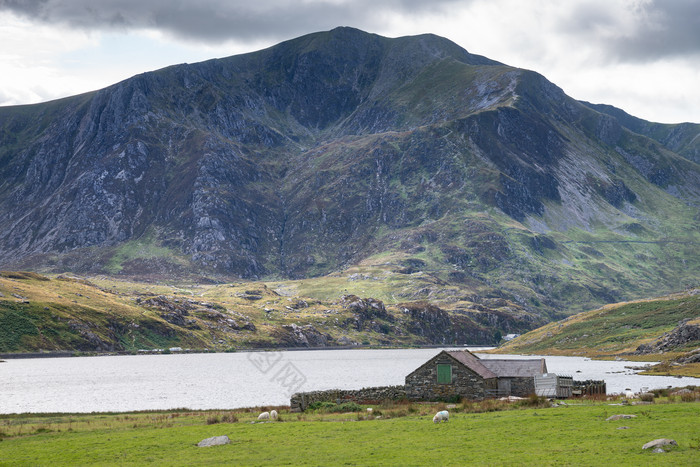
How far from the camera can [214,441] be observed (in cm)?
4331

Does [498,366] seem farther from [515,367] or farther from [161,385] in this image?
[161,385]

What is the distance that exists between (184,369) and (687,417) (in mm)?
170470

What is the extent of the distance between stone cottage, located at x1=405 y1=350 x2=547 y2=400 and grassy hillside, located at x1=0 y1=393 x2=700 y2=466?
36.9ft

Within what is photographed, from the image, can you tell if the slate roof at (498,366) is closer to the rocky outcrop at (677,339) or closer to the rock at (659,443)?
the rock at (659,443)

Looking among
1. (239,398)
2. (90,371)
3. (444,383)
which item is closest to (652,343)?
(239,398)

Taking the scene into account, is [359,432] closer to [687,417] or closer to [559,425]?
[559,425]

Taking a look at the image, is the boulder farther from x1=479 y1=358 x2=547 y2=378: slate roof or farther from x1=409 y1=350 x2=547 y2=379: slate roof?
x1=479 y1=358 x2=547 y2=378: slate roof

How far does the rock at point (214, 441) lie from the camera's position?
141ft

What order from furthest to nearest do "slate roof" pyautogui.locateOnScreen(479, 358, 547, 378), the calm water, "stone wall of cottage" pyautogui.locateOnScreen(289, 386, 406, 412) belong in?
the calm water → "slate roof" pyautogui.locateOnScreen(479, 358, 547, 378) → "stone wall of cottage" pyautogui.locateOnScreen(289, 386, 406, 412)

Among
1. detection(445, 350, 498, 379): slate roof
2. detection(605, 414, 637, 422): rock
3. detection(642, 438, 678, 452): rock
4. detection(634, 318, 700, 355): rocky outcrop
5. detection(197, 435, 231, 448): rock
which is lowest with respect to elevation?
detection(634, 318, 700, 355): rocky outcrop

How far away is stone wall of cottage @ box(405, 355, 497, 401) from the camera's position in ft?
226

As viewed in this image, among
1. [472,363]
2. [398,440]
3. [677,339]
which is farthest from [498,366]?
[677,339]

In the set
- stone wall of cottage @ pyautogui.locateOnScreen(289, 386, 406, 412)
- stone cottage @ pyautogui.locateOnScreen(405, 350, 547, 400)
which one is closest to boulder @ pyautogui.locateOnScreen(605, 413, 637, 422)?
stone cottage @ pyautogui.locateOnScreen(405, 350, 547, 400)

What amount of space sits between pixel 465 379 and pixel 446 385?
2.05 metres
